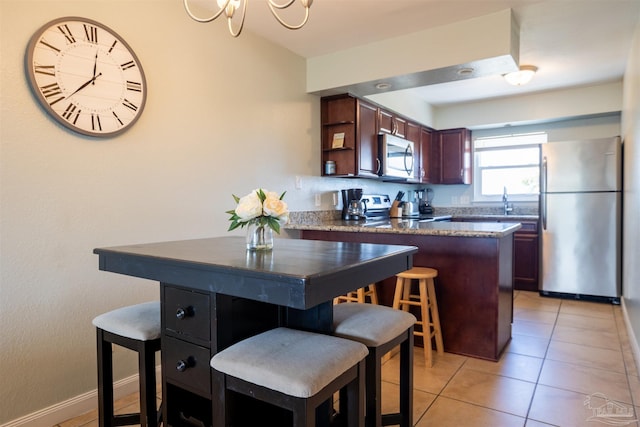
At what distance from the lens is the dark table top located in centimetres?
110

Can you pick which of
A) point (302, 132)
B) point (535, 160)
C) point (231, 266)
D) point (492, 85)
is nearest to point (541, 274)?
point (535, 160)

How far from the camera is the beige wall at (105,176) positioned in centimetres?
178

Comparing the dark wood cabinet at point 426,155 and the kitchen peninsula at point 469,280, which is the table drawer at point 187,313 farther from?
the dark wood cabinet at point 426,155

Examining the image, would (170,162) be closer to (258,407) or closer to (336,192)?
(258,407)

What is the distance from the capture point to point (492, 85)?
446cm

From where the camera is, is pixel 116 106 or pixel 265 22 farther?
pixel 265 22

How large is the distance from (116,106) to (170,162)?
0.44 metres

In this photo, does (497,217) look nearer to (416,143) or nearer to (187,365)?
(416,143)

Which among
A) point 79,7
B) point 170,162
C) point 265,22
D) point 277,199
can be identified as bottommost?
point 277,199

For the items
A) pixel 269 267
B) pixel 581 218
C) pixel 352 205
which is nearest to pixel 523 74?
pixel 581 218

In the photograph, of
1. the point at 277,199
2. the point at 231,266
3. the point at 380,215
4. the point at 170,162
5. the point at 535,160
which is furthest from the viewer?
the point at 535,160

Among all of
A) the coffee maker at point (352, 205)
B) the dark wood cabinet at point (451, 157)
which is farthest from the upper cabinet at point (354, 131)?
the dark wood cabinet at point (451, 157)

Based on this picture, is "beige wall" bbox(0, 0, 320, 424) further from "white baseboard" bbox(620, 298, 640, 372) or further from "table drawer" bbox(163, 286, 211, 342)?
"white baseboard" bbox(620, 298, 640, 372)

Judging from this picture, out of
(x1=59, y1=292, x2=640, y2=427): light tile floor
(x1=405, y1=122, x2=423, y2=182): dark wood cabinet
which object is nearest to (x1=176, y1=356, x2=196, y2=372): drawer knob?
(x1=59, y1=292, x2=640, y2=427): light tile floor
